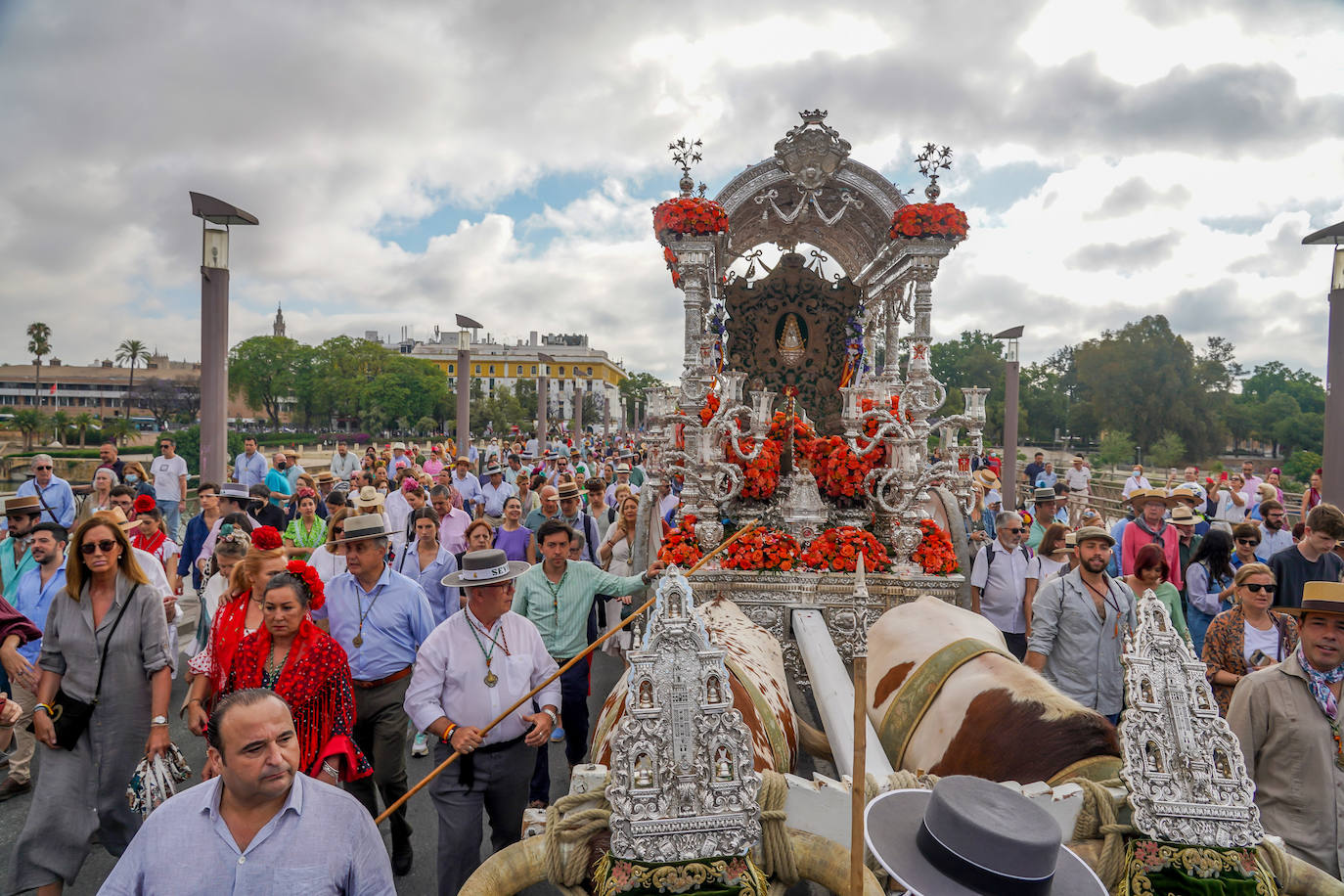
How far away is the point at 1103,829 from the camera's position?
8.21 ft

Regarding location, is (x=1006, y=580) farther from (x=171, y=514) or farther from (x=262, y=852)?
(x=171, y=514)

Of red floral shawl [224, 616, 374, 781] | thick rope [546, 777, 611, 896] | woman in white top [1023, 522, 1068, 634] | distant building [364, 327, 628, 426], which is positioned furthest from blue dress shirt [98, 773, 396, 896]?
distant building [364, 327, 628, 426]

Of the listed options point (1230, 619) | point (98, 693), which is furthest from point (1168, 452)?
point (98, 693)

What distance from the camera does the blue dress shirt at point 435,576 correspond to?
6.29m

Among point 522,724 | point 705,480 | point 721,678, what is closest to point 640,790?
point 721,678

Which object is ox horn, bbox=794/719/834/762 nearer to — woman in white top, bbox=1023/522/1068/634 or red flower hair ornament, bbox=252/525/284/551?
woman in white top, bbox=1023/522/1068/634

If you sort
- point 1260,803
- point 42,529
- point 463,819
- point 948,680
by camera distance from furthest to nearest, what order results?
1. point 42,529
2. point 948,680
3. point 463,819
4. point 1260,803

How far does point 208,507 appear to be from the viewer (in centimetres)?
759

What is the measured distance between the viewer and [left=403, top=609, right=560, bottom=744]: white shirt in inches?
142

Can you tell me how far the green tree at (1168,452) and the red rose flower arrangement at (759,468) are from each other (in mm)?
43344

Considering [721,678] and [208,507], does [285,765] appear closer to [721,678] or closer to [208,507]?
[721,678]

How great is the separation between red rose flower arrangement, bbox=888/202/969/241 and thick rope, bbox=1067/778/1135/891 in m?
5.97

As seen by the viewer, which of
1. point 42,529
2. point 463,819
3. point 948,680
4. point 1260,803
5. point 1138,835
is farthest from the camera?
point 42,529

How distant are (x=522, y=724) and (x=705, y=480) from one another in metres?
3.73
